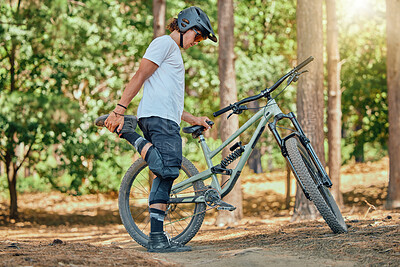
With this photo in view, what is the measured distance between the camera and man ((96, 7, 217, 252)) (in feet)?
15.3

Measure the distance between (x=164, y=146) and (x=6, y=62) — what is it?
857 cm

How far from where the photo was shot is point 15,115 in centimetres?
1050

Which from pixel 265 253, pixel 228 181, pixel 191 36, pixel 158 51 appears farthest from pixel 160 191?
pixel 191 36

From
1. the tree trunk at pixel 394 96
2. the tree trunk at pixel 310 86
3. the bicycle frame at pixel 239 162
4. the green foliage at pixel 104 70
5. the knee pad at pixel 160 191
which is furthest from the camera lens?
the green foliage at pixel 104 70

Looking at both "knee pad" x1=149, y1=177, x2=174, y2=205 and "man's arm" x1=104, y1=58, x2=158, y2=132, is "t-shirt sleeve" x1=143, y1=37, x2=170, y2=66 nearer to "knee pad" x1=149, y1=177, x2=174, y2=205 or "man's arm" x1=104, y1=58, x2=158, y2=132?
"man's arm" x1=104, y1=58, x2=158, y2=132

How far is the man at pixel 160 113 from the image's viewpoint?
468cm

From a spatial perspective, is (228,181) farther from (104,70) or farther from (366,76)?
(366,76)

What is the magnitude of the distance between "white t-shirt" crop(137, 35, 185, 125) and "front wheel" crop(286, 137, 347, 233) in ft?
3.59

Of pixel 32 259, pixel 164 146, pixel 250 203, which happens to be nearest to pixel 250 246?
pixel 164 146

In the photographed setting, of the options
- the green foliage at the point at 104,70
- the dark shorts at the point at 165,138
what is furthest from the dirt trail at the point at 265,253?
the green foliage at the point at 104,70

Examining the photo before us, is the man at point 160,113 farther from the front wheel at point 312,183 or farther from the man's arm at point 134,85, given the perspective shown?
the front wheel at point 312,183

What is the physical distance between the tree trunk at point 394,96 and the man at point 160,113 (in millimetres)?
5650

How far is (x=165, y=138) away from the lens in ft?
15.4

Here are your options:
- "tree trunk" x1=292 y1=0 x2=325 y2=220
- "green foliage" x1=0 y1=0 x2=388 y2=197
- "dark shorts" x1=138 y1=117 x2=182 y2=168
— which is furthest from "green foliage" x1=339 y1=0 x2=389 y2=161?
"dark shorts" x1=138 y1=117 x2=182 y2=168
